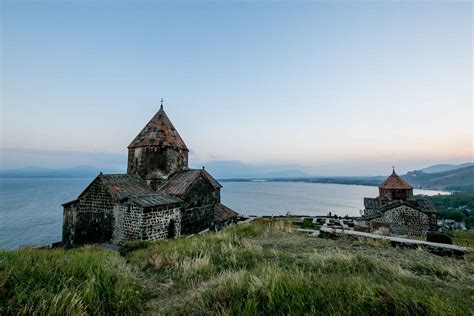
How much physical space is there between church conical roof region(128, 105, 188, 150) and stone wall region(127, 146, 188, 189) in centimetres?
38

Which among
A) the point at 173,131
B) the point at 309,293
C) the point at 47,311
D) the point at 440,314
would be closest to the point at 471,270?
the point at 440,314

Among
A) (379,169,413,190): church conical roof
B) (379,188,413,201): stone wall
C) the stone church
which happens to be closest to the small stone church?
the stone church

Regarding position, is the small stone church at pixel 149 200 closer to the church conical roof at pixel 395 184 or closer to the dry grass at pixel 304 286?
the dry grass at pixel 304 286

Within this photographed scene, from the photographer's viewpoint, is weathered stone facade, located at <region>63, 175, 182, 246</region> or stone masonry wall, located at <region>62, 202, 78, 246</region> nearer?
weathered stone facade, located at <region>63, 175, 182, 246</region>

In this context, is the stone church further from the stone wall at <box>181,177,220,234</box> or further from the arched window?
the arched window

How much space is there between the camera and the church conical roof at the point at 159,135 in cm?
1667

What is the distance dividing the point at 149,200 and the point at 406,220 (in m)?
23.5

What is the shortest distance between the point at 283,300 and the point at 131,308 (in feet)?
→ 7.78

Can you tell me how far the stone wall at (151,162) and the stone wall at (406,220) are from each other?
21344 millimetres

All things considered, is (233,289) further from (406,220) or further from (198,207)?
(406,220)

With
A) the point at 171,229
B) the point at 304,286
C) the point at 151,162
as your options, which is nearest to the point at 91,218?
the point at 171,229

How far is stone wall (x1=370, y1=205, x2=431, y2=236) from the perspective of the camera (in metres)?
20.9

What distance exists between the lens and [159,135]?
17031 mm

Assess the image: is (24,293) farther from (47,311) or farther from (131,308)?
(131,308)
